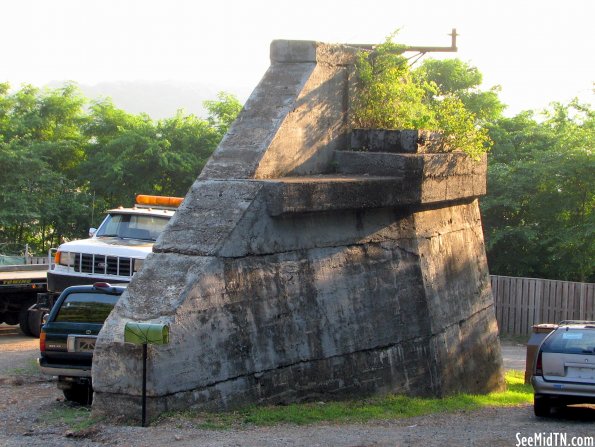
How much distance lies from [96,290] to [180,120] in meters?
18.5

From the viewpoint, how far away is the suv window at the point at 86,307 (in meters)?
11.9

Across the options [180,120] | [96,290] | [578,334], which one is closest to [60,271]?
[96,290]

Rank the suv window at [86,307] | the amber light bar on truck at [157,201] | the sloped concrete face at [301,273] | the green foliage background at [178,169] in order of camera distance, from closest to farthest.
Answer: the sloped concrete face at [301,273], the suv window at [86,307], the amber light bar on truck at [157,201], the green foliage background at [178,169]

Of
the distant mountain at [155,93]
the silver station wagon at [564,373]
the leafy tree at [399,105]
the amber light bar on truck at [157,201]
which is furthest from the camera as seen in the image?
the distant mountain at [155,93]

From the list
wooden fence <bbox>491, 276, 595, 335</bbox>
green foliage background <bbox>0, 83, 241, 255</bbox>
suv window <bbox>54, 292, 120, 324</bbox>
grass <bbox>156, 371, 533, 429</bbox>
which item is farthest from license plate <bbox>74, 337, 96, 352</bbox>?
wooden fence <bbox>491, 276, 595, 335</bbox>

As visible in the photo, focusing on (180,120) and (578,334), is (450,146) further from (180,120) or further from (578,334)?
(180,120)

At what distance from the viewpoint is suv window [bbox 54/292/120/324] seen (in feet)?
39.1

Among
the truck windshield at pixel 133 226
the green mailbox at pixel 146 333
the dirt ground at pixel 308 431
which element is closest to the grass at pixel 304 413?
the dirt ground at pixel 308 431

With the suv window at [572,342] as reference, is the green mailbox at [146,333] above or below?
above

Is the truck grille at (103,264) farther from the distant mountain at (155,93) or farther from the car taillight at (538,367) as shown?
the distant mountain at (155,93)

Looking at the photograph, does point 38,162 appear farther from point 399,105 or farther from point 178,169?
point 399,105

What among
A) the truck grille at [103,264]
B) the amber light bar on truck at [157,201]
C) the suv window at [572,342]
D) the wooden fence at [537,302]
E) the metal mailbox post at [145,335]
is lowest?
the wooden fence at [537,302]
